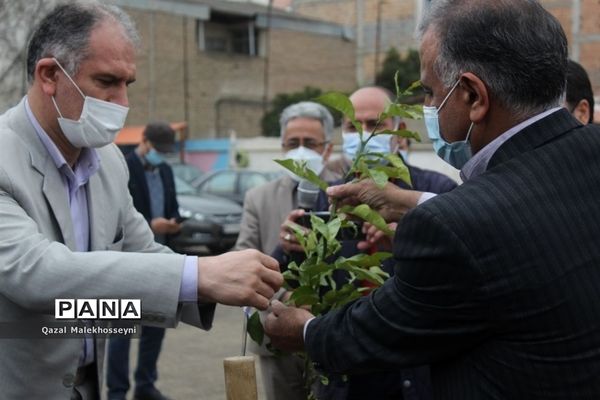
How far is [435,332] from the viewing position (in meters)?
1.76

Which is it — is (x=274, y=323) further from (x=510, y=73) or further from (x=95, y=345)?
(x=510, y=73)

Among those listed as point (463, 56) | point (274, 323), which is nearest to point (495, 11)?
point (463, 56)

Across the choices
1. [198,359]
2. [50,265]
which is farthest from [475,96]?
[198,359]

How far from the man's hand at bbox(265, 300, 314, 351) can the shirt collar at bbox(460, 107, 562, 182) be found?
615mm

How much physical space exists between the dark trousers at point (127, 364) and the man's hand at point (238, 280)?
3884 mm

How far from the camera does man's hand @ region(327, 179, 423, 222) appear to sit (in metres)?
2.46

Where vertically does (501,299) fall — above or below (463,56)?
below

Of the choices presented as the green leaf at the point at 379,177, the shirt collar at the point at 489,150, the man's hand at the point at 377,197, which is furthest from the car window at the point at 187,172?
the shirt collar at the point at 489,150

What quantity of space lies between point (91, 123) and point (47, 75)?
0.67 feet

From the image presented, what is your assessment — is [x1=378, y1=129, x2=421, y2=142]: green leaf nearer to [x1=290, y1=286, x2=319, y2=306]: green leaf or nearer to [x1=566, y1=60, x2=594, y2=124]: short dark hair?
[x1=290, y1=286, x2=319, y2=306]: green leaf

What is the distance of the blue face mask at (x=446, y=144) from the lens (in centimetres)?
199

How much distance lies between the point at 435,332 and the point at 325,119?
3235mm

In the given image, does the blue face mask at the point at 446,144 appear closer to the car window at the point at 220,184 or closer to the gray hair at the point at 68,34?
the gray hair at the point at 68,34

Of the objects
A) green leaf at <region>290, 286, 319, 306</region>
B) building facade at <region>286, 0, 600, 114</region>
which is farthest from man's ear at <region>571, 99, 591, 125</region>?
building facade at <region>286, 0, 600, 114</region>
